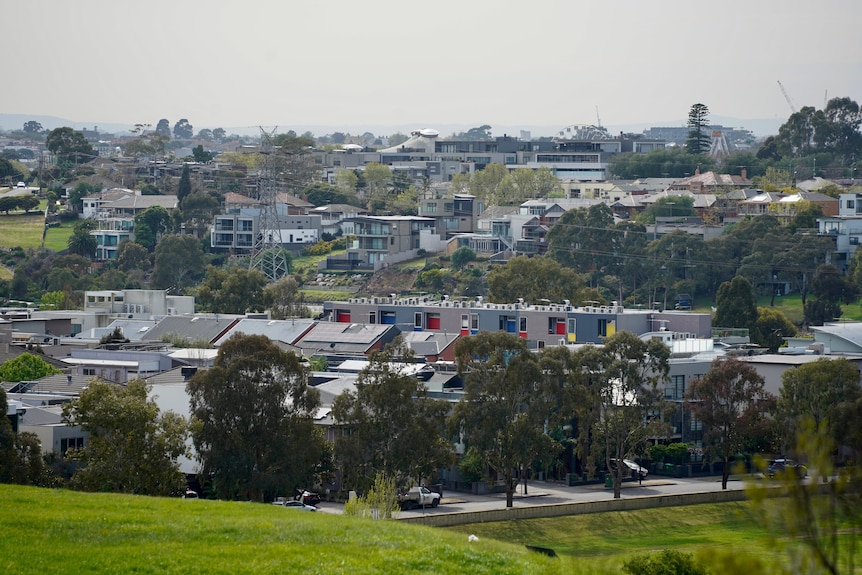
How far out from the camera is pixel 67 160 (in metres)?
124

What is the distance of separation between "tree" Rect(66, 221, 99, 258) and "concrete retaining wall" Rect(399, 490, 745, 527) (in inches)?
2347

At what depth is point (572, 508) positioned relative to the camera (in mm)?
31094

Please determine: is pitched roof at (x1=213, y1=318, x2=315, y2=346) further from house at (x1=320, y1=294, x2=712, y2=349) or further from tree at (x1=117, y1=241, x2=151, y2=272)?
tree at (x1=117, y1=241, x2=151, y2=272)

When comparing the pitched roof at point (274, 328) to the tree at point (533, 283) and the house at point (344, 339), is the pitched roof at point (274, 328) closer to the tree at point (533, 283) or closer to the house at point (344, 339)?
the house at point (344, 339)

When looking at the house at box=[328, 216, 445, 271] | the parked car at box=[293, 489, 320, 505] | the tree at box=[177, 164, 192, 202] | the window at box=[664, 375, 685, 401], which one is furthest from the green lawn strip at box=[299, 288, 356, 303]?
the parked car at box=[293, 489, 320, 505]

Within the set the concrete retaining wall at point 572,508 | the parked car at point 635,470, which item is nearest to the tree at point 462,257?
the parked car at point 635,470

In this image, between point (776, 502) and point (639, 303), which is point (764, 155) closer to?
point (639, 303)

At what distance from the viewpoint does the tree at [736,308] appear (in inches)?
2111

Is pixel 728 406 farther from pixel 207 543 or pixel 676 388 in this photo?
pixel 207 543

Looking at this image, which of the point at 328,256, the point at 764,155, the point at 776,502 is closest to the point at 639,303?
the point at 328,256

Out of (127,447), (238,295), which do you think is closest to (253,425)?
(127,447)

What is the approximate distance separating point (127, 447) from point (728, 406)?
54.4 ft

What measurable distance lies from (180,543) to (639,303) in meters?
55.6

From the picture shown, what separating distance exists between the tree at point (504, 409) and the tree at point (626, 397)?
1.95 metres
